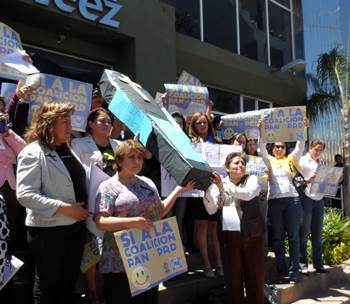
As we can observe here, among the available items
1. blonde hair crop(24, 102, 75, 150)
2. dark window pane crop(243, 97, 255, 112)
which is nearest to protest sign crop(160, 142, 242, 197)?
blonde hair crop(24, 102, 75, 150)

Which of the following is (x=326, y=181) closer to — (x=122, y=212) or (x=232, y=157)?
Answer: (x=232, y=157)

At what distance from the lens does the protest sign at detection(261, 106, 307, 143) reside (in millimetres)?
6102

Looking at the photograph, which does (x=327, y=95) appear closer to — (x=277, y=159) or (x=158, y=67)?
(x=158, y=67)

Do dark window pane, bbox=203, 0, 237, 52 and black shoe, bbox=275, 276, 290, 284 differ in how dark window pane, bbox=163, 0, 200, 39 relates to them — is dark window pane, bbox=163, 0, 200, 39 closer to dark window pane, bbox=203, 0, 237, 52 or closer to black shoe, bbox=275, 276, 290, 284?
dark window pane, bbox=203, 0, 237, 52

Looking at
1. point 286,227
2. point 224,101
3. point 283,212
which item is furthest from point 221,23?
point 286,227

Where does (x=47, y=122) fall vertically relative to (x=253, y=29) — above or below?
below

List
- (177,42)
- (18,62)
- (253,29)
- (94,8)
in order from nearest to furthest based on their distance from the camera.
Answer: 1. (18,62)
2. (94,8)
3. (177,42)
4. (253,29)

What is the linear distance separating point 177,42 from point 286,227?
19.4 ft

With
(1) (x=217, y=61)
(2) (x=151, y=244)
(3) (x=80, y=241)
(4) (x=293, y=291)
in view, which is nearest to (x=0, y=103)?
(3) (x=80, y=241)

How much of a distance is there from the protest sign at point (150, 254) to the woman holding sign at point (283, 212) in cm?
263

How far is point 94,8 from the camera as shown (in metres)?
8.22

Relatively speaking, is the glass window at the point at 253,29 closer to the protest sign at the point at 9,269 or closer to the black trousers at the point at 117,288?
the black trousers at the point at 117,288

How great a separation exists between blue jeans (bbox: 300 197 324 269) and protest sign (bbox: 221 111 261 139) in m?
1.17

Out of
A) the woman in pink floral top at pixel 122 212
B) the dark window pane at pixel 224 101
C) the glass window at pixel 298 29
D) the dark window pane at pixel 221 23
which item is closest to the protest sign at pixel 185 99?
the woman in pink floral top at pixel 122 212
